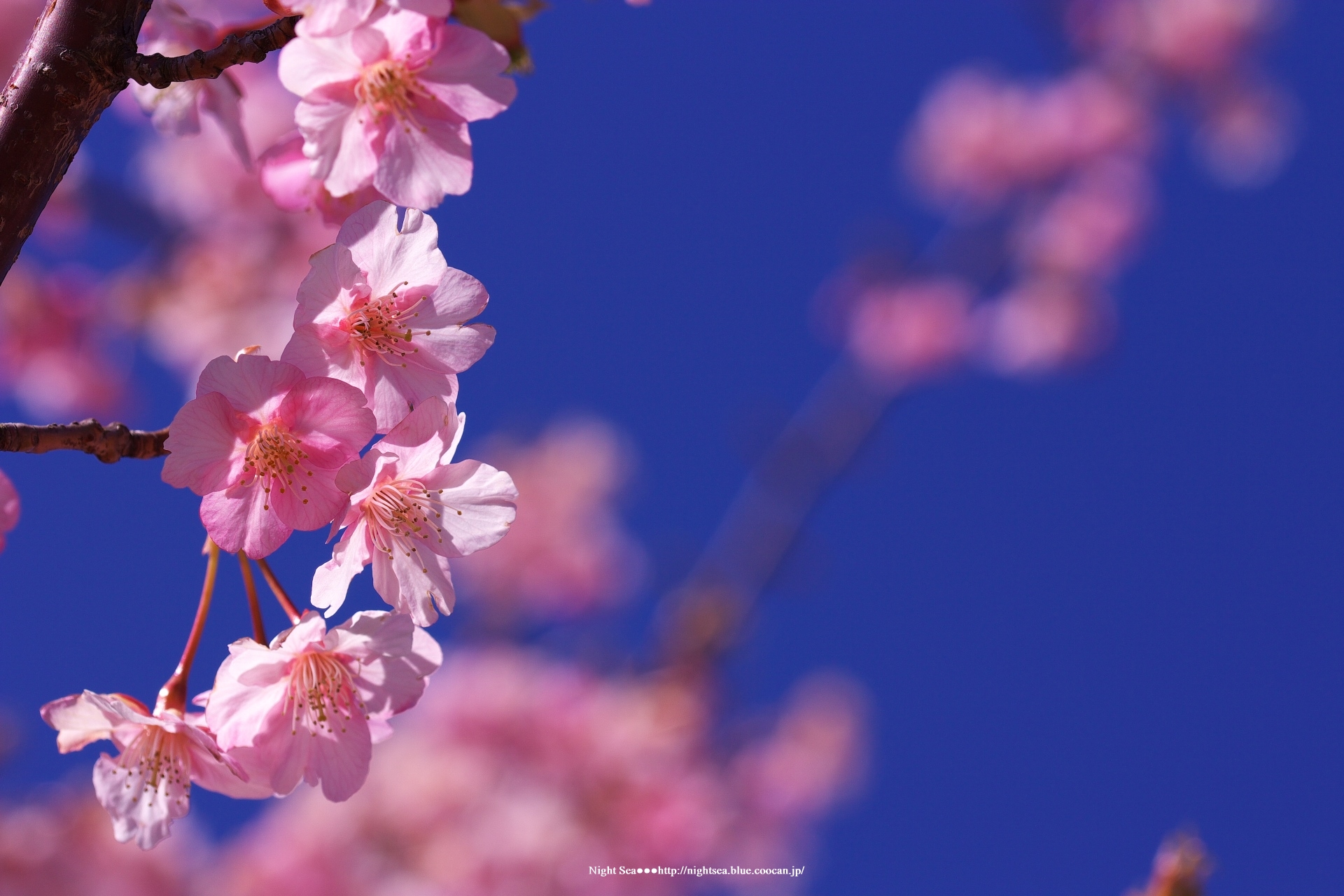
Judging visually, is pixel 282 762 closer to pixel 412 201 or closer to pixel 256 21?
pixel 412 201

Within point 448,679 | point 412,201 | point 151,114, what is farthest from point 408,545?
point 448,679

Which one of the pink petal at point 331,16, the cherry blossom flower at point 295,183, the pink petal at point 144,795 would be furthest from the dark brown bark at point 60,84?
the pink petal at point 144,795

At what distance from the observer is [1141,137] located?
7.37m

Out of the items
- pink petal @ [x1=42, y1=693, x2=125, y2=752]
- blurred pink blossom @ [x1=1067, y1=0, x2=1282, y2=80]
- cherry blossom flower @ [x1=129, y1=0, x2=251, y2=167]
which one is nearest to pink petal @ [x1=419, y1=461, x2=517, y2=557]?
pink petal @ [x1=42, y1=693, x2=125, y2=752]

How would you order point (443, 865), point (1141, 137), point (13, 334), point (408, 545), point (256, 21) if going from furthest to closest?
point (1141, 137)
point (443, 865)
point (13, 334)
point (256, 21)
point (408, 545)

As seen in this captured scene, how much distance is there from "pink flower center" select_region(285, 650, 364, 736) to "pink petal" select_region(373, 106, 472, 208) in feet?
1.65

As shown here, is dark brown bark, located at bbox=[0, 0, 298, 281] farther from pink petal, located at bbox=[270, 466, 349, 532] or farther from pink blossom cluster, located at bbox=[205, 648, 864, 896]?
pink blossom cluster, located at bbox=[205, 648, 864, 896]

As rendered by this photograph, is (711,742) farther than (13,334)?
Yes

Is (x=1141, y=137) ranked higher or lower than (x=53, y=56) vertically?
higher

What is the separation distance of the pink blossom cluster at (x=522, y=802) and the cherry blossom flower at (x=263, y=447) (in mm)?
4256

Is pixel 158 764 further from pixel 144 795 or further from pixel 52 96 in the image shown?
pixel 52 96

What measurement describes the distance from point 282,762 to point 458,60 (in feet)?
2.58

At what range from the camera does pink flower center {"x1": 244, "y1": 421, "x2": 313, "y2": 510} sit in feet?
2.96

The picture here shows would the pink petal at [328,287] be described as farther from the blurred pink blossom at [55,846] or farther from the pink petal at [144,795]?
the blurred pink blossom at [55,846]
